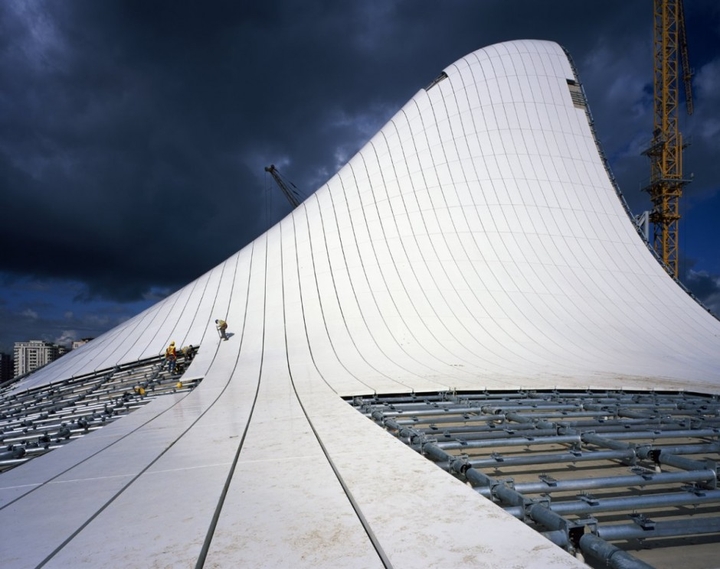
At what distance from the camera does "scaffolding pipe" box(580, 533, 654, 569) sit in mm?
1678

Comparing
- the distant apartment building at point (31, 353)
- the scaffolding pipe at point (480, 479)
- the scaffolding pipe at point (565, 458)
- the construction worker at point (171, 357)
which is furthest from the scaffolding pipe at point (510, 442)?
the distant apartment building at point (31, 353)

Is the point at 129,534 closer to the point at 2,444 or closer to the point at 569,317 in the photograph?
the point at 2,444

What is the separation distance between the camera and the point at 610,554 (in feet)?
5.87

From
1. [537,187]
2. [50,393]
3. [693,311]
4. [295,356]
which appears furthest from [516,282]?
[50,393]

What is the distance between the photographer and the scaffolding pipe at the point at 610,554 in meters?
1.68

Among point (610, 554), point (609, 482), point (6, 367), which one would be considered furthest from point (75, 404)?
point (6, 367)

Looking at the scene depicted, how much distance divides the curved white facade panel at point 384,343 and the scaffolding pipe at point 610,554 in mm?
202

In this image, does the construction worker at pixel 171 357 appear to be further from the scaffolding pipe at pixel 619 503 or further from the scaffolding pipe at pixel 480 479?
the scaffolding pipe at pixel 619 503

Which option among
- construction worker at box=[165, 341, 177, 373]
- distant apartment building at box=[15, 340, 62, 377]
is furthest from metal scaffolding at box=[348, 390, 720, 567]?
distant apartment building at box=[15, 340, 62, 377]

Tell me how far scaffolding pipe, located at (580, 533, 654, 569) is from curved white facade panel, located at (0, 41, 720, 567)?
0.20m

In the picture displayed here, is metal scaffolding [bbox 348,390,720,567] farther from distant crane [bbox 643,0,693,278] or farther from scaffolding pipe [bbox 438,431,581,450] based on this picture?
distant crane [bbox 643,0,693,278]

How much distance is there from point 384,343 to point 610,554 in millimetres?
9116

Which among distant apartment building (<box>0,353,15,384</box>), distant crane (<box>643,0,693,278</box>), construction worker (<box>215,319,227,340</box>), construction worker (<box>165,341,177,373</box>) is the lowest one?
distant apartment building (<box>0,353,15,384</box>)

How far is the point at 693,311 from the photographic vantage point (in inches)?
539
